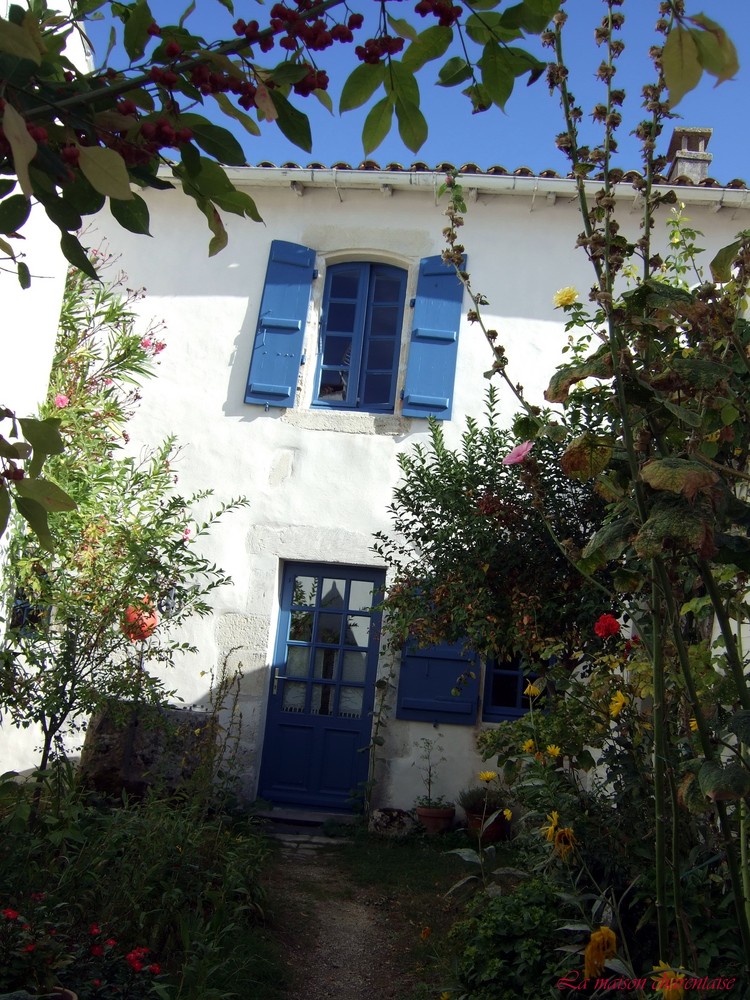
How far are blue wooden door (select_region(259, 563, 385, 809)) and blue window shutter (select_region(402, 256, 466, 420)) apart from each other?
1.43 metres

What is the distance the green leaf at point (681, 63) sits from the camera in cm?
97

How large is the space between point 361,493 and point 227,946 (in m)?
4.03

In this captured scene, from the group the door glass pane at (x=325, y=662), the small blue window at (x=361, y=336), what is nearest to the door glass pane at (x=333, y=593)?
the door glass pane at (x=325, y=662)

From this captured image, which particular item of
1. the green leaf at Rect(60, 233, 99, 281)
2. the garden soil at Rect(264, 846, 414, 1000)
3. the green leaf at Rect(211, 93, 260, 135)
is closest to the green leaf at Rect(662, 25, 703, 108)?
the green leaf at Rect(211, 93, 260, 135)

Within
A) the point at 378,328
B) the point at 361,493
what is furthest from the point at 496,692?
the point at 378,328

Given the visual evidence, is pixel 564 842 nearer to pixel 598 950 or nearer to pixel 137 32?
pixel 598 950

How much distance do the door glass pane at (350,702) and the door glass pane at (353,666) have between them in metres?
0.09

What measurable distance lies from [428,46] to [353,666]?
658 centimetres

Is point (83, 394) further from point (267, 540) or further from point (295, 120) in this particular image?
point (295, 120)

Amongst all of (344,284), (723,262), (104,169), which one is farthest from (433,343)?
(104,169)

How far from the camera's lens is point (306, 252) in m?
7.86

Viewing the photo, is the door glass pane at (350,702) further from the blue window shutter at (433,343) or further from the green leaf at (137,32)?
the green leaf at (137,32)

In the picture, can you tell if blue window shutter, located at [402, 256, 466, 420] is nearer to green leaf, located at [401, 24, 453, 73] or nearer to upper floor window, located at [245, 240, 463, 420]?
upper floor window, located at [245, 240, 463, 420]

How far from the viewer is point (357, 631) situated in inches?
303
